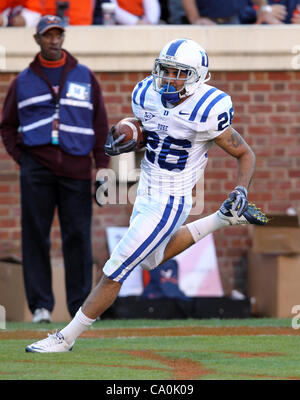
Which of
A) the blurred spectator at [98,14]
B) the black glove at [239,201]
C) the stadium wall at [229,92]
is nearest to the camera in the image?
the black glove at [239,201]

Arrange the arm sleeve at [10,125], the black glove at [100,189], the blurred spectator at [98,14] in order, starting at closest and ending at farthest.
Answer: the black glove at [100,189] < the arm sleeve at [10,125] < the blurred spectator at [98,14]

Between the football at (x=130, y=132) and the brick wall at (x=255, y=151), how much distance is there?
133 inches

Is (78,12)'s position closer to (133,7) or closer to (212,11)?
(133,7)

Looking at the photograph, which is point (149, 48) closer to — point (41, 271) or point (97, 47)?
point (97, 47)

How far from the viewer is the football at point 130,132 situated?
5.96 m

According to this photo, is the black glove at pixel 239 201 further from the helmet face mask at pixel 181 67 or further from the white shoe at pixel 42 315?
the white shoe at pixel 42 315

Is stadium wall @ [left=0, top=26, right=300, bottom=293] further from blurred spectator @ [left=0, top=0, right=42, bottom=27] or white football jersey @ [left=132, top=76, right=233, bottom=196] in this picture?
white football jersey @ [left=132, top=76, right=233, bottom=196]

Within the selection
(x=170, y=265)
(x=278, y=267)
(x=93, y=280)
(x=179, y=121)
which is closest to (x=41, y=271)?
(x=93, y=280)

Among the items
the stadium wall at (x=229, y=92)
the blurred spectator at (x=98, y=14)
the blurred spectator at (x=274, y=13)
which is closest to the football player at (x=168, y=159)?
the stadium wall at (x=229, y=92)

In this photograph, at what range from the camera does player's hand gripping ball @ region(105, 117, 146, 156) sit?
5941mm

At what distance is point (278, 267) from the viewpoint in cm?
855

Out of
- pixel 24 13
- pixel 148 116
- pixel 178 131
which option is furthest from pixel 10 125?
pixel 178 131

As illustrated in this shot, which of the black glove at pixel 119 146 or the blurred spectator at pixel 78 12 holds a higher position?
the blurred spectator at pixel 78 12

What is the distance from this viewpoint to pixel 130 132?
19.7 ft
